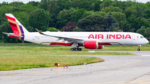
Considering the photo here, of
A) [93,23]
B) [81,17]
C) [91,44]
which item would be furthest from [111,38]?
[81,17]

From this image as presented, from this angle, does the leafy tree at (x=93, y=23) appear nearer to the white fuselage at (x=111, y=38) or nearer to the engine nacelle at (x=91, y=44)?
the white fuselage at (x=111, y=38)

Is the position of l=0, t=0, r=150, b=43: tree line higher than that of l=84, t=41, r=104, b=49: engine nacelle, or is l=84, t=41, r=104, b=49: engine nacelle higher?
l=0, t=0, r=150, b=43: tree line

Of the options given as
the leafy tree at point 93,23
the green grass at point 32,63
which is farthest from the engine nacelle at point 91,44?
the leafy tree at point 93,23

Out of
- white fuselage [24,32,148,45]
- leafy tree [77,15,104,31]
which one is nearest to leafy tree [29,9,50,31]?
leafy tree [77,15,104,31]

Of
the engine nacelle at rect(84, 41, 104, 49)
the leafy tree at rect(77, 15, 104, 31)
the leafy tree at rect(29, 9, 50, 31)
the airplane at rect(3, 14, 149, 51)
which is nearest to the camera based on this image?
the engine nacelle at rect(84, 41, 104, 49)

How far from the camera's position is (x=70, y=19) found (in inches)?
4656

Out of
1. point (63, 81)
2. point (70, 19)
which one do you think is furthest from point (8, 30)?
point (63, 81)

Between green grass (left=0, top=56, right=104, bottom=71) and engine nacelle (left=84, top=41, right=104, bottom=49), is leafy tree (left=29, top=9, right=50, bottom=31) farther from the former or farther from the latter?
green grass (left=0, top=56, right=104, bottom=71)

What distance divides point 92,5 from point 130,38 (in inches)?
3877

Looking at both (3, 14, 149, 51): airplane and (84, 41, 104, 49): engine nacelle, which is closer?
(84, 41, 104, 49): engine nacelle

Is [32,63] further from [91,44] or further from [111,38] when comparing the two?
[111,38]

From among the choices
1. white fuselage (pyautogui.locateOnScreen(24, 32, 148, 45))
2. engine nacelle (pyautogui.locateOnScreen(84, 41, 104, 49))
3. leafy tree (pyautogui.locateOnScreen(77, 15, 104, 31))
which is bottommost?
engine nacelle (pyautogui.locateOnScreen(84, 41, 104, 49))

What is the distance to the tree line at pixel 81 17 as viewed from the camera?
91.8 metres

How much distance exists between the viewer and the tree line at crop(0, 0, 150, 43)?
301 ft
